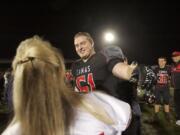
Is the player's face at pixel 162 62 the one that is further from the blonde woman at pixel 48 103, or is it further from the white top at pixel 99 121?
the blonde woman at pixel 48 103

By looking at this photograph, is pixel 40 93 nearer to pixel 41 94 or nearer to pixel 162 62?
pixel 41 94

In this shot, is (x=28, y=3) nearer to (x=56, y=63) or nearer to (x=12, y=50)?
(x=12, y=50)

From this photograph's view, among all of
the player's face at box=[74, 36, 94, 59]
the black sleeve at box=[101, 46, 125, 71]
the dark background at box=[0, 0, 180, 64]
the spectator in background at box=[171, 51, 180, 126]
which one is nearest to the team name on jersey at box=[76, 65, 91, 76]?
the player's face at box=[74, 36, 94, 59]

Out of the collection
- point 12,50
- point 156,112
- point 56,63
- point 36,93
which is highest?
point 12,50

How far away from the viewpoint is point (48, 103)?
6.43 feet

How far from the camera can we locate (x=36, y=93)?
1.97 metres

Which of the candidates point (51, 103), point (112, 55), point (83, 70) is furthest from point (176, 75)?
point (51, 103)

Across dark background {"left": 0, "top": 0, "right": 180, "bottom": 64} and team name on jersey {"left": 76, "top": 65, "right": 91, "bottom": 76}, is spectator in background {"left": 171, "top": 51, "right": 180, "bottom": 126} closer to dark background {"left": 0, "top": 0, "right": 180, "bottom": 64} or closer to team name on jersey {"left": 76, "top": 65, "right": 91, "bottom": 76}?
team name on jersey {"left": 76, "top": 65, "right": 91, "bottom": 76}

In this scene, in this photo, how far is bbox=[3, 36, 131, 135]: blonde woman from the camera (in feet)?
6.39

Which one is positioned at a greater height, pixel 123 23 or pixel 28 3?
pixel 28 3

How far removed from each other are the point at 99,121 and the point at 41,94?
36cm

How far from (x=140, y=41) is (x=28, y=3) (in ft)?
45.8

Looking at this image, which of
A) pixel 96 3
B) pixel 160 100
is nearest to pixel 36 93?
pixel 160 100

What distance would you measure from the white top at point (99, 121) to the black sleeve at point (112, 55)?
5.66 feet
